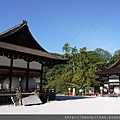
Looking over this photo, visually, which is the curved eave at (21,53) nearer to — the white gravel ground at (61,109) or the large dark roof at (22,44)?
the large dark roof at (22,44)

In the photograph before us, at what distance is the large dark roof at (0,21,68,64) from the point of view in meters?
14.7

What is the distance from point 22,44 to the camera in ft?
56.6

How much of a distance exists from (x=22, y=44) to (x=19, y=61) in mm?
1981

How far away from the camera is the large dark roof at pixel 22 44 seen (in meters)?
14.7

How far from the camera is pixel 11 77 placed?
15.1m

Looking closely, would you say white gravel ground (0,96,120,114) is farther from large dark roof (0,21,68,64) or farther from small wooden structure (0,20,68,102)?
large dark roof (0,21,68,64)

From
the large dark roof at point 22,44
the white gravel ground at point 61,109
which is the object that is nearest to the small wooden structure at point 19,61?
the large dark roof at point 22,44

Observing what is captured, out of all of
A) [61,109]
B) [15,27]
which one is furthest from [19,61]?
[61,109]

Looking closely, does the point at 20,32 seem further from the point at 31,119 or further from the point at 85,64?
the point at 85,64

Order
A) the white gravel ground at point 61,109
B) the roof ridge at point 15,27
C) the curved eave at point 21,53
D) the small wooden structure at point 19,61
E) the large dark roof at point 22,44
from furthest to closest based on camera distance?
the roof ridge at point 15,27 < the large dark roof at point 22,44 < the small wooden structure at point 19,61 < the curved eave at point 21,53 < the white gravel ground at point 61,109

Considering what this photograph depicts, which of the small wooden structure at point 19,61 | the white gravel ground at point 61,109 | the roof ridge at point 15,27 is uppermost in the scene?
the roof ridge at point 15,27

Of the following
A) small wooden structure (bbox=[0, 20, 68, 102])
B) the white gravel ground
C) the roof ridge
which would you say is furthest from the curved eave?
the white gravel ground

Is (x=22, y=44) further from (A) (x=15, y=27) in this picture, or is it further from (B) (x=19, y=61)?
(B) (x=19, y=61)

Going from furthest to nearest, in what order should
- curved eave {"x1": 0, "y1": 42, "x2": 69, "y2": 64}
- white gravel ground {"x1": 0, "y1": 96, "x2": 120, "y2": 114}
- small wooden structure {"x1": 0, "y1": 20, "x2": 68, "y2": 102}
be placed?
small wooden structure {"x1": 0, "y1": 20, "x2": 68, "y2": 102} → curved eave {"x1": 0, "y1": 42, "x2": 69, "y2": 64} → white gravel ground {"x1": 0, "y1": 96, "x2": 120, "y2": 114}
